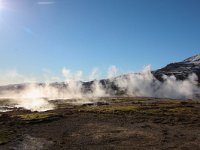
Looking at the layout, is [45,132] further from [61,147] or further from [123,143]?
[123,143]

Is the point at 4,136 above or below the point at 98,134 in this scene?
above

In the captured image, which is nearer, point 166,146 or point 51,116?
point 166,146

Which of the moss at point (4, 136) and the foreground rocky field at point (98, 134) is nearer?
the foreground rocky field at point (98, 134)

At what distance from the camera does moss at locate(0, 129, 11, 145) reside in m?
48.3

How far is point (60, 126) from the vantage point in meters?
66.8

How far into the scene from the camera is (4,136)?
5278cm

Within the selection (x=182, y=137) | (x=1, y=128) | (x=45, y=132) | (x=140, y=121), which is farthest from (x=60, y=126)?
(x=182, y=137)

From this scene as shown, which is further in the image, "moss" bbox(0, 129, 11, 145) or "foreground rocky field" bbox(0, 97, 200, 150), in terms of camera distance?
"moss" bbox(0, 129, 11, 145)

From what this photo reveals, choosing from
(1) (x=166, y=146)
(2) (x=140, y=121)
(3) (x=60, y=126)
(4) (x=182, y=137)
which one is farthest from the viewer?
(2) (x=140, y=121)

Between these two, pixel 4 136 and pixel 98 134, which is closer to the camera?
pixel 4 136

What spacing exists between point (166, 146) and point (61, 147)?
15873 mm

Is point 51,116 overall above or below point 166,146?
above

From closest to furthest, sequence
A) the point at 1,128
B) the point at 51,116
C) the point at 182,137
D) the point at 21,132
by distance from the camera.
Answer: the point at 182,137, the point at 21,132, the point at 1,128, the point at 51,116

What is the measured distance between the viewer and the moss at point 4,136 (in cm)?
4829
